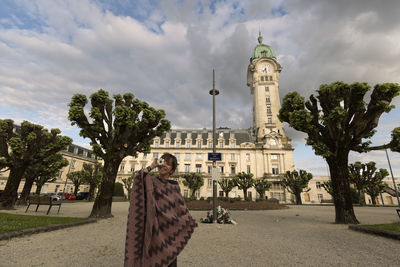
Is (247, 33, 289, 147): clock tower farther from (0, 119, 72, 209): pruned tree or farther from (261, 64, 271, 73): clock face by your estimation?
(0, 119, 72, 209): pruned tree

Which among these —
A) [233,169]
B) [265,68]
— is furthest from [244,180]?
[265,68]

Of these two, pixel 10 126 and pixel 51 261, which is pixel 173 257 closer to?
pixel 51 261

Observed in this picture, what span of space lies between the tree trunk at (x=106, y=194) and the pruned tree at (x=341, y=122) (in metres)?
11.3

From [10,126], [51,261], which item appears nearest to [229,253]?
[51,261]

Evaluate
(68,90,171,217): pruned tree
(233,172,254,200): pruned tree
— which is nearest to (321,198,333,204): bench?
(233,172,254,200): pruned tree

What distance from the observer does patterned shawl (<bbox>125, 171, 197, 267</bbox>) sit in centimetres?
223

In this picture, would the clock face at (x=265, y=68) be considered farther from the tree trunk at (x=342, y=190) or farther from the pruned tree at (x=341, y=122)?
the tree trunk at (x=342, y=190)

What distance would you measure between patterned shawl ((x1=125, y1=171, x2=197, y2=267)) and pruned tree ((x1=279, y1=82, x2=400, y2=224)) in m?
10.5

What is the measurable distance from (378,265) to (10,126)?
22.2 meters

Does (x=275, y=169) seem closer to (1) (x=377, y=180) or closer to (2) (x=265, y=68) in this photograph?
(1) (x=377, y=180)

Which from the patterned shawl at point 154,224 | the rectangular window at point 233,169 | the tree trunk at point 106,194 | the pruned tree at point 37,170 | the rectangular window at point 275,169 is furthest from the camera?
the rectangular window at point 233,169

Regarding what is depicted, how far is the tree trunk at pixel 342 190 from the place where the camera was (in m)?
10.1

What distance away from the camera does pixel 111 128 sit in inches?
489

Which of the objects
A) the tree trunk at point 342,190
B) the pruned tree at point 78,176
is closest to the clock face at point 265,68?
the tree trunk at point 342,190
